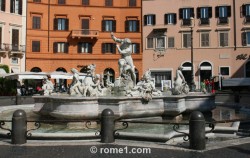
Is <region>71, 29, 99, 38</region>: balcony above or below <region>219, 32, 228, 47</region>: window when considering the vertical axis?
above

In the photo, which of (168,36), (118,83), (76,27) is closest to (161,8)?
(168,36)

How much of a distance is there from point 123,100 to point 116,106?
1.09ft

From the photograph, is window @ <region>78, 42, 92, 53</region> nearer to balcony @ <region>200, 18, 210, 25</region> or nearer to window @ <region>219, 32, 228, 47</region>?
balcony @ <region>200, 18, 210, 25</region>

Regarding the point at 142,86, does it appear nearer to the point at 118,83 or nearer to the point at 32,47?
the point at 118,83

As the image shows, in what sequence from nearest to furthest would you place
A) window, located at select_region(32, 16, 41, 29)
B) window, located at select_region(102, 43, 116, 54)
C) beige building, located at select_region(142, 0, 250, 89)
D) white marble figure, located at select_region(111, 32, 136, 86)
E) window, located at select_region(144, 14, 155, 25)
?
white marble figure, located at select_region(111, 32, 136, 86), beige building, located at select_region(142, 0, 250, 89), window, located at select_region(32, 16, 41, 29), window, located at select_region(144, 14, 155, 25), window, located at select_region(102, 43, 116, 54)

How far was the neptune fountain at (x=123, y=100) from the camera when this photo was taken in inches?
405

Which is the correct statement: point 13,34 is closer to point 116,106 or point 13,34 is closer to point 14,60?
point 14,60

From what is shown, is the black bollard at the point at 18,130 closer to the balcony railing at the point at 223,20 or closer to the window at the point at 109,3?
the balcony railing at the point at 223,20

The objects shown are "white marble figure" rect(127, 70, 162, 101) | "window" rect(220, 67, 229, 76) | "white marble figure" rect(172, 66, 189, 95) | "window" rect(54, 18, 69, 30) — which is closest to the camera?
"white marble figure" rect(127, 70, 162, 101)

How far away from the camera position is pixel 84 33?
4038cm

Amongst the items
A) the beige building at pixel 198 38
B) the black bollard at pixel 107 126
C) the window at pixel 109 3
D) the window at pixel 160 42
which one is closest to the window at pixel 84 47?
the window at pixel 109 3

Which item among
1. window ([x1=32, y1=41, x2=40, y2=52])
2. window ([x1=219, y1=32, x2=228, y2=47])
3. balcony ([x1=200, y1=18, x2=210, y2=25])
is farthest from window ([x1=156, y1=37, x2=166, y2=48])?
window ([x1=32, y1=41, x2=40, y2=52])

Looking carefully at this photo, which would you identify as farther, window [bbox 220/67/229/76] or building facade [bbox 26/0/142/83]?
building facade [bbox 26/0/142/83]

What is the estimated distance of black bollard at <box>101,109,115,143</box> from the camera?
24.6 feet
